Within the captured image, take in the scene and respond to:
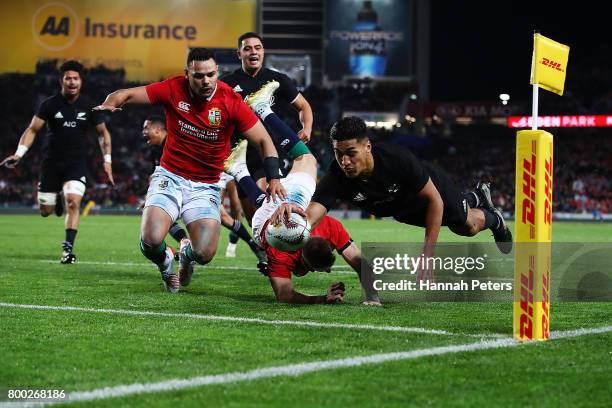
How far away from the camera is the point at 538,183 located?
492cm

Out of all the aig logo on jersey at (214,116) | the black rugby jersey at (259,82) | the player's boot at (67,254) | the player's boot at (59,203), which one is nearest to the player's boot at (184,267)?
the aig logo on jersey at (214,116)

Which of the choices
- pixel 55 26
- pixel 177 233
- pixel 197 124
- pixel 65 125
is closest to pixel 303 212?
pixel 197 124

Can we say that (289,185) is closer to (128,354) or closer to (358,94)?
(128,354)

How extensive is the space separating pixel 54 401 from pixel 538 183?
8.90 ft

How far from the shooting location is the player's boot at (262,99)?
913 cm

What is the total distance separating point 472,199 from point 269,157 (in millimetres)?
3243

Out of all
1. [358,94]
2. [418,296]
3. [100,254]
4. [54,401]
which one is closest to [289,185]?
[418,296]

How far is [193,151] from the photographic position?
25.3 ft

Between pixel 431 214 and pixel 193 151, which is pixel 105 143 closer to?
pixel 193 151

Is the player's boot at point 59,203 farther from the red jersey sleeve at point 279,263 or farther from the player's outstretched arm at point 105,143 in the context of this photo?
the red jersey sleeve at point 279,263

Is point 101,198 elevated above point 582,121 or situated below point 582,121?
below

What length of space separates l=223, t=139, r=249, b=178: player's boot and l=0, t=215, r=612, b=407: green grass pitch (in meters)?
1.35

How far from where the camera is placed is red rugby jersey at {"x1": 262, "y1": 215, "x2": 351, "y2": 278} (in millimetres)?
7203

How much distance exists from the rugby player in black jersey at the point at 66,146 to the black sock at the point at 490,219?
16.3 feet
